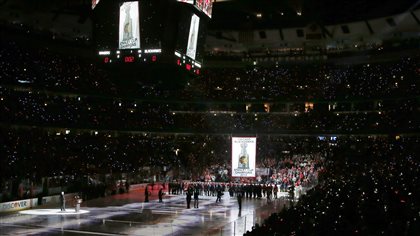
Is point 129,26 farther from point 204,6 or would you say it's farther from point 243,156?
point 243,156

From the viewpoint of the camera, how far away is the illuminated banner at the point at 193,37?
25641 millimetres

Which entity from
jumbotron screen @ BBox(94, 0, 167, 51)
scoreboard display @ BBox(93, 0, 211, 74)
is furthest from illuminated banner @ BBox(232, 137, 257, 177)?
jumbotron screen @ BBox(94, 0, 167, 51)

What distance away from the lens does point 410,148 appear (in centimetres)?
4944

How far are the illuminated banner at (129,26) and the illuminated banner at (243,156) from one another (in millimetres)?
12991

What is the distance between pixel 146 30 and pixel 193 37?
2991 millimetres

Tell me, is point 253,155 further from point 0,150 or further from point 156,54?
point 0,150

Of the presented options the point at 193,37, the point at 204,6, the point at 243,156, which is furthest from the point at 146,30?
the point at 243,156

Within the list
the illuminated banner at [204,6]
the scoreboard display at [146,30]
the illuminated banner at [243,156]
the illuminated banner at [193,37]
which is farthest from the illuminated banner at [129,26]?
the illuminated banner at [243,156]

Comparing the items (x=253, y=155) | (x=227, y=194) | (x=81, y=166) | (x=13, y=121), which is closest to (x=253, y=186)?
(x=227, y=194)

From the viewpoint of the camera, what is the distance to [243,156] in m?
34.5

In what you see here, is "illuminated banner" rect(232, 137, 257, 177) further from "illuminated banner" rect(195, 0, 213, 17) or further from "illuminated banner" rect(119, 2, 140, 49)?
"illuminated banner" rect(119, 2, 140, 49)

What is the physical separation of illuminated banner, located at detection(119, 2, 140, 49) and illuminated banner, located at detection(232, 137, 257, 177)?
42.6 ft

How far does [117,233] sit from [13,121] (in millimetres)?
31417

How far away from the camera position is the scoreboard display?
2395 centimetres
